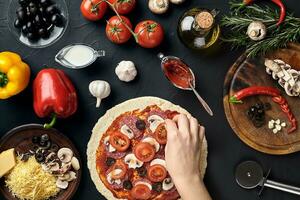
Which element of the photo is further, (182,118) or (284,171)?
(284,171)

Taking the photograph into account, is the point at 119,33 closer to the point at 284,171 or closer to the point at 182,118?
the point at 182,118

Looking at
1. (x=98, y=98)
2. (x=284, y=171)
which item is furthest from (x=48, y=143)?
(x=284, y=171)

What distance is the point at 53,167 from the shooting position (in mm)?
3756

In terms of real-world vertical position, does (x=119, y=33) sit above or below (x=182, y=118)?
above

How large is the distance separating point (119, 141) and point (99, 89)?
37cm

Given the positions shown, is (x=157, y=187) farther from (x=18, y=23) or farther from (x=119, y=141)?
(x=18, y=23)

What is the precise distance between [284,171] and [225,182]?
1.27ft

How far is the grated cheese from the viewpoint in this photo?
368 cm

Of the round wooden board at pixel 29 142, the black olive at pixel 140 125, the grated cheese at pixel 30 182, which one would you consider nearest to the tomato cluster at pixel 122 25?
the black olive at pixel 140 125

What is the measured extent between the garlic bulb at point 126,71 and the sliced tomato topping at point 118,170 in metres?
0.54

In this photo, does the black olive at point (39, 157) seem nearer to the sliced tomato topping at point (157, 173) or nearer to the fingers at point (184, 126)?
the sliced tomato topping at point (157, 173)

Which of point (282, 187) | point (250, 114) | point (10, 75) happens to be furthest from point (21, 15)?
point (282, 187)

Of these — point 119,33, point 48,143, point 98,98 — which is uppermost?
point 119,33

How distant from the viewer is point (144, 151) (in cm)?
377
